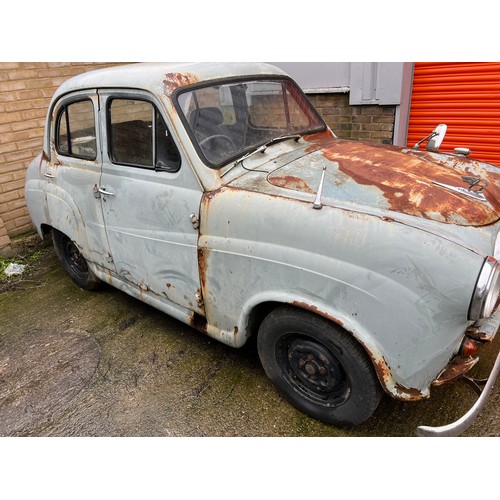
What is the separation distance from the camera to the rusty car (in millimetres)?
1832

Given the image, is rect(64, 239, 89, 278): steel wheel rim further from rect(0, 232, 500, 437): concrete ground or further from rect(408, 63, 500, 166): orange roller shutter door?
rect(408, 63, 500, 166): orange roller shutter door

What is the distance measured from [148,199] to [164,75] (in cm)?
83

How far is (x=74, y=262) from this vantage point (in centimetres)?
402

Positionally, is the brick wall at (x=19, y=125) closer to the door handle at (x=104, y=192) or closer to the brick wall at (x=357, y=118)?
the door handle at (x=104, y=192)

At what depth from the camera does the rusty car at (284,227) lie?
1.83m

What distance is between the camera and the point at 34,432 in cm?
248

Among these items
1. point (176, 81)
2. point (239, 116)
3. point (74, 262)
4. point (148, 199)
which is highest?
point (176, 81)

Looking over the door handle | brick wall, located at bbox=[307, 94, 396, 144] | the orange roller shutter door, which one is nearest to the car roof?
the door handle

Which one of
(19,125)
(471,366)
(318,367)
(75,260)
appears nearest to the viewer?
(471,366)

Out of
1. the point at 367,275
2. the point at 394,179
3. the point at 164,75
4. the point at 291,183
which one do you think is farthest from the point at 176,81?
the point at 367,275

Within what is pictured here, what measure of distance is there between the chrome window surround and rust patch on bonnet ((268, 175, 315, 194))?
921mm

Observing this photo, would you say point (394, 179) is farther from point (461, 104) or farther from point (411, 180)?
point (461, 104)

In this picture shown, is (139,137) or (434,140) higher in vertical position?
(139,137)

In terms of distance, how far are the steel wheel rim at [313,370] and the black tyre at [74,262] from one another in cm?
221
